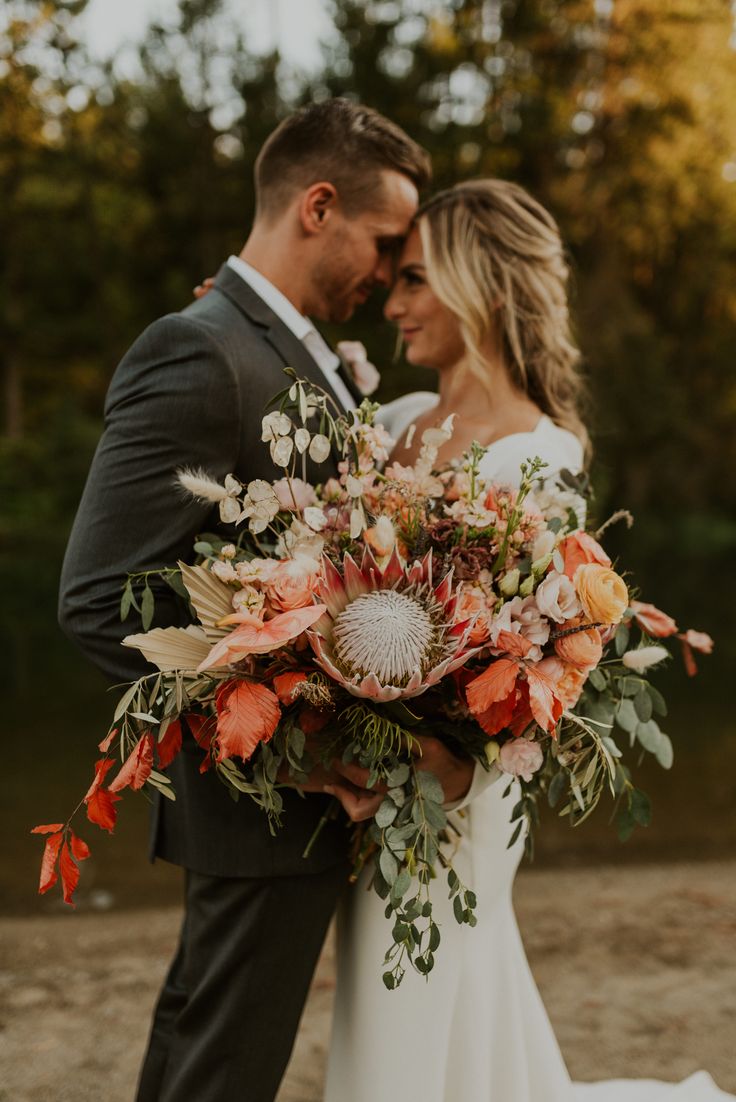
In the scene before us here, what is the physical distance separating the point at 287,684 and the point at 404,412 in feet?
5.55

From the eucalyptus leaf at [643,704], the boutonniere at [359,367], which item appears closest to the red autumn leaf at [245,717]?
the eucalyptus leaf at [643,704]

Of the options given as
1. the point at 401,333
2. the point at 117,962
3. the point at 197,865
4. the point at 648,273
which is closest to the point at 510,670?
the point at 197,865

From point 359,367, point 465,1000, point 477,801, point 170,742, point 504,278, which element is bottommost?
point 465,1000

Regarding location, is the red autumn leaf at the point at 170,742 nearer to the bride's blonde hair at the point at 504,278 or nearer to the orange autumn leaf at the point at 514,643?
the orange autumn leaf at the point at 514,643

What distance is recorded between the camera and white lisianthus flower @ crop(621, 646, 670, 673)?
2033 millimetres

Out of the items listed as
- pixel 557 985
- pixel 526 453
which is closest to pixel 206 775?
pixel 526 453

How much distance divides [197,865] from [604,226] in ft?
67.6

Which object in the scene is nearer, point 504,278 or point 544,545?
point 544,545

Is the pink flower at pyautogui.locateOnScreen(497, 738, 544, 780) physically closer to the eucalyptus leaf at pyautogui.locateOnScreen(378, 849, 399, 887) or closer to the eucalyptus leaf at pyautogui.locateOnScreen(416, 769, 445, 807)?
the eucalyptus leaf at pyautogui.locateOnScreen(416, 769, 445, 807)

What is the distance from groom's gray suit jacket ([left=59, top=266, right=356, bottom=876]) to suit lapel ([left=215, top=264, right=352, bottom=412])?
0.17 feet

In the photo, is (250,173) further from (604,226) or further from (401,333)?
(401,333)

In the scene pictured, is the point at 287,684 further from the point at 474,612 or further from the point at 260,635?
the point at 474,612

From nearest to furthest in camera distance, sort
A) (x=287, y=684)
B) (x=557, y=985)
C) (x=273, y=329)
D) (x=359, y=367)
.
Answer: (x=287, y=684) < (x=273, y=329) < (x=359, y=367) < (x=557, y=985)

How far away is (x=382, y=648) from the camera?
172cm
